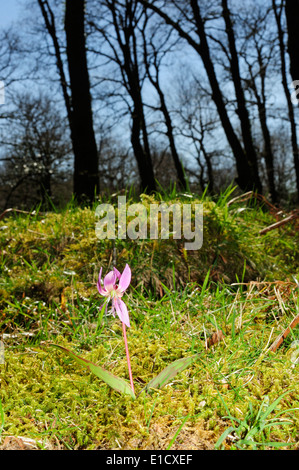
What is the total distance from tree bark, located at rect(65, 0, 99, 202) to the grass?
1826mm

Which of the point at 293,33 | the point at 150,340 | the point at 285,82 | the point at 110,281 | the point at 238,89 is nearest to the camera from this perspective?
the point at 110,281

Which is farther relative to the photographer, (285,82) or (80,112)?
(285,82)

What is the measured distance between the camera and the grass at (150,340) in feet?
4.09

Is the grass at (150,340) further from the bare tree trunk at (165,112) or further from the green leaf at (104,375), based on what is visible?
the bare tree trunk at (165,112)

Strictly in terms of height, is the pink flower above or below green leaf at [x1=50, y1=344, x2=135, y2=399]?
above

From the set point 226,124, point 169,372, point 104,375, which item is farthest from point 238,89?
point 104,375

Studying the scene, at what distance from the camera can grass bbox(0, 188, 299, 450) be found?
1.25 metres

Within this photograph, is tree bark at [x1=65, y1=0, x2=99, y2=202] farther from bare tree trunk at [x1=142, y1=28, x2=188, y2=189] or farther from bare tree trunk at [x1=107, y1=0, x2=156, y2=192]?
bare tree trunk at [x1=142, y1=28, x2=188, y2=189]

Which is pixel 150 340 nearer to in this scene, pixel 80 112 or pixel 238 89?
pixel 80 112

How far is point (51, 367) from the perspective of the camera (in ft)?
5.58

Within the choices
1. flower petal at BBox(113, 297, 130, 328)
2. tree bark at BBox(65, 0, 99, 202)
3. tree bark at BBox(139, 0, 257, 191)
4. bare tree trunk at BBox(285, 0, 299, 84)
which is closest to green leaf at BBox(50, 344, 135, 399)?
flower petal at BBox(113, 297, 130, 328)

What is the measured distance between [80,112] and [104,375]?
4.72m

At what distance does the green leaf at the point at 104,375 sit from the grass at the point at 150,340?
7 cm

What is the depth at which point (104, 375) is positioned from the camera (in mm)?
1207
